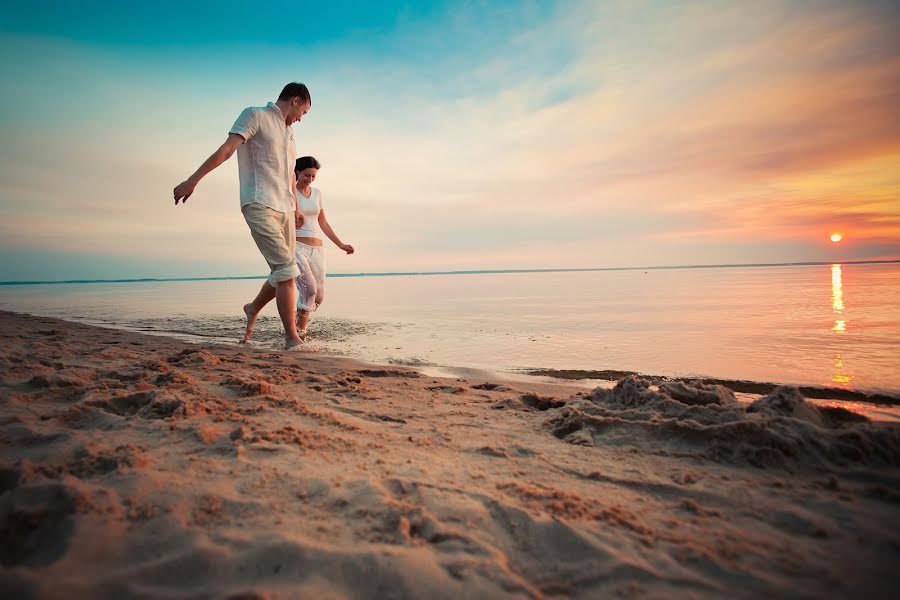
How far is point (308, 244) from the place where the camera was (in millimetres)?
6316

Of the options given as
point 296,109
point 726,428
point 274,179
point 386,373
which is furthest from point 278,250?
point 726,428

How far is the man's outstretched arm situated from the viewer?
375cm

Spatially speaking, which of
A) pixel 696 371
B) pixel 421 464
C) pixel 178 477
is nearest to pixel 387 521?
pixel 421 464

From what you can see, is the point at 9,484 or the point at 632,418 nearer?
the point at 9,484

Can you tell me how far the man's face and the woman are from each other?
4.11 ft

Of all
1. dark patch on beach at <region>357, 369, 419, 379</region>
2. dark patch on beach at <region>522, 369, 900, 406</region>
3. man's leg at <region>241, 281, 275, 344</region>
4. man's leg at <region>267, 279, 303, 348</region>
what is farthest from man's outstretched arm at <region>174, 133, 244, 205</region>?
dark patch on beach at <region>522, 369, 900, 406</region>

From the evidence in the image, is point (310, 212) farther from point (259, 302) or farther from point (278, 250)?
point (278, 250)

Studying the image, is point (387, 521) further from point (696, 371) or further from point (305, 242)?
point (305, 242)

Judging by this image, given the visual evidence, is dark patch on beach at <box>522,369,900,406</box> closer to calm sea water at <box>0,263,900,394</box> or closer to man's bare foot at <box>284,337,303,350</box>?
calm sea water at <box>0,263,900,394</box>

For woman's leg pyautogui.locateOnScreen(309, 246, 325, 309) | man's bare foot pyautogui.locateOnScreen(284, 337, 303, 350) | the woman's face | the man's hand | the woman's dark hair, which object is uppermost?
the woman's dark hair

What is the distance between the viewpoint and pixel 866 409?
286cm

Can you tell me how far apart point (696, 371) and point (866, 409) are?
1.31 m

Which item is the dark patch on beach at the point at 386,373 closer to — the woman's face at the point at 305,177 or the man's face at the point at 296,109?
the man's face at the point at 296,109

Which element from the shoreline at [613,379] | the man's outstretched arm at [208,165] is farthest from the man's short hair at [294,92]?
the shoreline at [613,379]
